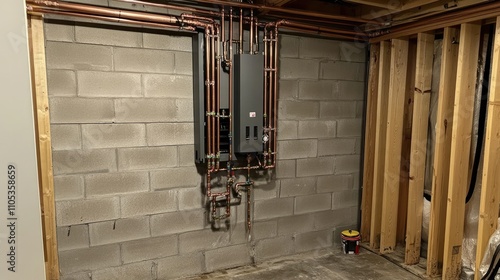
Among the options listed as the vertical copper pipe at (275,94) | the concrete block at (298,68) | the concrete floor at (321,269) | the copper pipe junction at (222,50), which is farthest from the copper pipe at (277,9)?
the concrete floor at (321,269)

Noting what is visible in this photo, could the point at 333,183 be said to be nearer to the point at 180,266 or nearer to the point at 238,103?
the point at 238,103

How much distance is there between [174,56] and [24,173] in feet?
4.65

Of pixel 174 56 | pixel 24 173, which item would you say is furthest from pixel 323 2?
pixel 24 173

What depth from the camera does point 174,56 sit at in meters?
2.37

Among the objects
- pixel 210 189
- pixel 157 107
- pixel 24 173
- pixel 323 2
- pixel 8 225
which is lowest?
pixel 210 189

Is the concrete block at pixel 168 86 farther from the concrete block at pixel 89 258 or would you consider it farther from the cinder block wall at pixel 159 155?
the concrete block at pixel 89 258

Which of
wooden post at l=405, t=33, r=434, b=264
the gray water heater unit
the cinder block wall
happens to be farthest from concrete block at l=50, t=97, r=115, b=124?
wooden post at l=405, t=33, r=434, b=264

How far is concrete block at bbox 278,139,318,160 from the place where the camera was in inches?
111

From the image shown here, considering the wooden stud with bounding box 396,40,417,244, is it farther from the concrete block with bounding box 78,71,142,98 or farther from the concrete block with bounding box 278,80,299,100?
the concrete block with bounding box 78,71,142,98

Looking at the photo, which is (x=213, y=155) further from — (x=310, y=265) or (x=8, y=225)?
(x=8, y=225)

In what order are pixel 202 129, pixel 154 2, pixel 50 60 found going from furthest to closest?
pixel 202 129 → pixel 154 2 → pixel 50 60

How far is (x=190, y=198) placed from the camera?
2543 millimetres

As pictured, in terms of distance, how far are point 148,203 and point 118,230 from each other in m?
0.26

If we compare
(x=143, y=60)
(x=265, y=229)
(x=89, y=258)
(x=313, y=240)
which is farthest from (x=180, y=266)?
(x=143, y=60)
